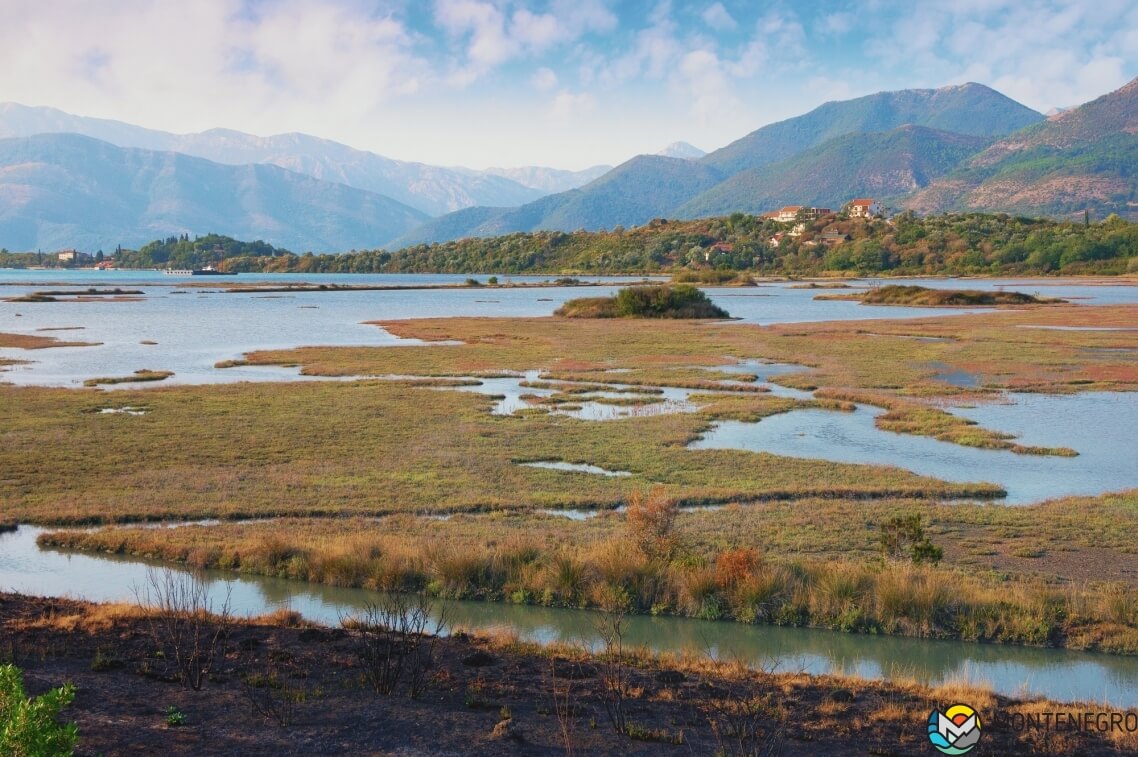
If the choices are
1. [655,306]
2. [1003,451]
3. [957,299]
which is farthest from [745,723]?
[957,299]

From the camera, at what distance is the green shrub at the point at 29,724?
22.2ft

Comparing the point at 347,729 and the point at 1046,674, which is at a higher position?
the point at 347,729

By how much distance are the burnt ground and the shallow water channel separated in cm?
127

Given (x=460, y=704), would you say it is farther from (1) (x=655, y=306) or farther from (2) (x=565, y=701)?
(1) (x=655, y=306)

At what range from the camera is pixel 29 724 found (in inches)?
267

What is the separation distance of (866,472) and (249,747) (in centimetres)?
2092

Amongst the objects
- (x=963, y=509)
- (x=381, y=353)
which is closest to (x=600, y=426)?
(x=963, y=509)

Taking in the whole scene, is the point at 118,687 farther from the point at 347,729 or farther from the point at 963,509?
the point at 963,509

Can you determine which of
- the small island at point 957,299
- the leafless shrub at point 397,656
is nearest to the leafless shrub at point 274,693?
the leafless shrub at point 397,656

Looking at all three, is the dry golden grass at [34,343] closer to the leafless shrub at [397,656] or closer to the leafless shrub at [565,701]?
the leafless shrub at [397,656]

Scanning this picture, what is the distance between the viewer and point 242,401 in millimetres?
41531

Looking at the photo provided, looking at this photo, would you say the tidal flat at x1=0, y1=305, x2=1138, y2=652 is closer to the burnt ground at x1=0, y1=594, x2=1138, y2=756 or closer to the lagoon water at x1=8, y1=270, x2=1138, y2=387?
the burnt ground at x1=0, y1=594, x2=1138, y2=756

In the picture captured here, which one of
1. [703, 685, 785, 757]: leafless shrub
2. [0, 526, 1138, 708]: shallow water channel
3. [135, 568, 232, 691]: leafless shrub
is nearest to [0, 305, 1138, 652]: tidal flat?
[0, 526, 1138, 708]: shallow water channel

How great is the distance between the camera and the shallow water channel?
47.3ft
